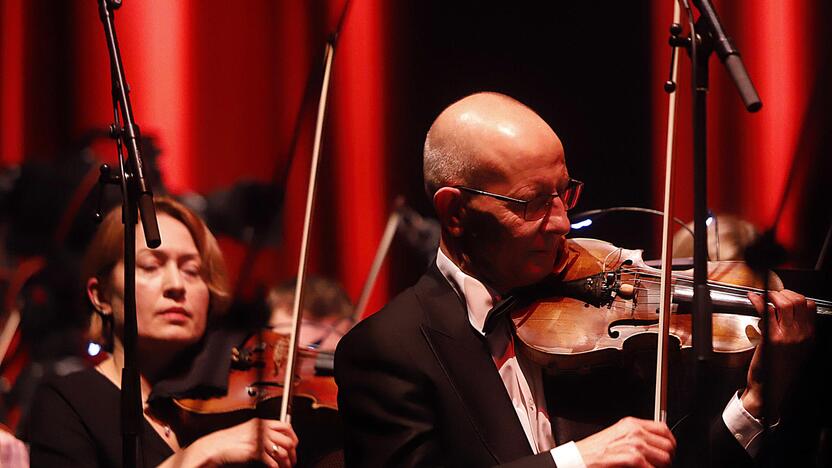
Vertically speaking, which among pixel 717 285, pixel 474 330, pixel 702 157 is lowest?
pixel 474 330

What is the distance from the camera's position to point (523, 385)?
1.86 meters

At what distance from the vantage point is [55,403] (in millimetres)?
2080

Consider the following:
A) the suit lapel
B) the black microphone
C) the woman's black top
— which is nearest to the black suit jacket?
the suit lapel

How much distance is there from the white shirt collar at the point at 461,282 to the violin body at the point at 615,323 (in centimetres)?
7

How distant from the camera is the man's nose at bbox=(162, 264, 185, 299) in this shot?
2258 millimetres

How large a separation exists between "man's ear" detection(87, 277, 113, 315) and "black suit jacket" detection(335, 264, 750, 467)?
681 mm

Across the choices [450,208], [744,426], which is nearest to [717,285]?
[744,426]

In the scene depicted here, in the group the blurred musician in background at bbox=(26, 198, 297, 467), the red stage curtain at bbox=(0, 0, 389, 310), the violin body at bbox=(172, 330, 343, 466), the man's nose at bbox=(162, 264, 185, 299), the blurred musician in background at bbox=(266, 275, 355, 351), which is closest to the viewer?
the blurred musician in background at bbox=(26, 198, 297, 467)

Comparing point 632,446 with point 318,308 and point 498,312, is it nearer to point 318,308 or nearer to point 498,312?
point 498,312

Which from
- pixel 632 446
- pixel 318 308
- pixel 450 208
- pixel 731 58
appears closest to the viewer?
pixel 731 58

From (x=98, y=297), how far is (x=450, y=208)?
2.87 feet

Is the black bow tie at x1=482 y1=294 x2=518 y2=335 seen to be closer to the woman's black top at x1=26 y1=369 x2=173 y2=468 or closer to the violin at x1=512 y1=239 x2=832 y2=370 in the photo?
the violin at x1=512 y1=239 x2=832 y2=370

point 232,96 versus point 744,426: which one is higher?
point 232,96

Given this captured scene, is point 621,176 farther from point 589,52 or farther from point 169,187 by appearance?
point 169,187
